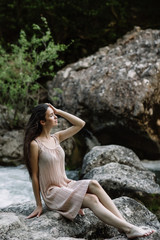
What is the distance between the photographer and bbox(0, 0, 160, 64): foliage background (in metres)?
11.2

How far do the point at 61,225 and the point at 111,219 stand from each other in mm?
551

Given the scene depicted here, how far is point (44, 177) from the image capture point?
10.9ft

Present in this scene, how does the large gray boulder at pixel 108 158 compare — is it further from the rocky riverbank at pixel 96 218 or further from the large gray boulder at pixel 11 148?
the large gray boulder at pixel 11 148

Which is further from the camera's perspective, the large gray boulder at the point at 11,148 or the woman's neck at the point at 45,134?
the large gray boulder at the point at 11,148

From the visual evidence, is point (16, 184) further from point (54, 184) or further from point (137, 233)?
point (137, 233)

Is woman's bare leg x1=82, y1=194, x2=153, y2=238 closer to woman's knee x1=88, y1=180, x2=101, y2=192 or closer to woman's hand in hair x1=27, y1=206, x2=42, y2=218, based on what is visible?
woman's knee x1=88, y1=180, x2=101, y2=192

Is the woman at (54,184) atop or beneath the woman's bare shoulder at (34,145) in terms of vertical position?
beneath

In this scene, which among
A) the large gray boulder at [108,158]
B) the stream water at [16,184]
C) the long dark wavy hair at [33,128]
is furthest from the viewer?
the large gray boulder at [108,158]

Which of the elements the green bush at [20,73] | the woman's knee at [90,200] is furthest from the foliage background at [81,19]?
the woman's knee at [90,200]

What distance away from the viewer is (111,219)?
2.96 meters

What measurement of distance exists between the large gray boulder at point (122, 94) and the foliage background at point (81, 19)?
2918 millimetres

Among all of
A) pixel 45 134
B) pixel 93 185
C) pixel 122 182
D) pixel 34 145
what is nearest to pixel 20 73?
pixel 122 182

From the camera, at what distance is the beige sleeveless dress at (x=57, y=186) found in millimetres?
3143

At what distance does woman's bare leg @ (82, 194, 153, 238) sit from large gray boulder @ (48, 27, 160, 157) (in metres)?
4.39
